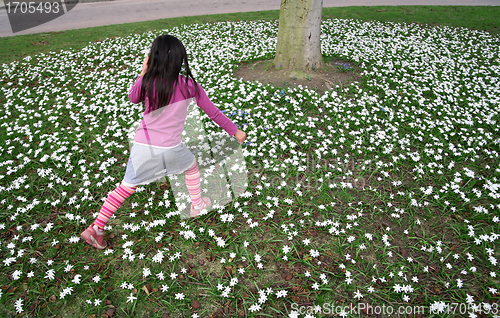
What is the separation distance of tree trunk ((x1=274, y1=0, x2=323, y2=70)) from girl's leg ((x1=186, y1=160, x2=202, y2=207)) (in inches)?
173

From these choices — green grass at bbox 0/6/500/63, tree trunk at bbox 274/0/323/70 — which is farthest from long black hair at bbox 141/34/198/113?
green grass at bbox 0/6/500/63

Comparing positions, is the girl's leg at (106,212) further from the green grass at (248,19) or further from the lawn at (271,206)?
the green grass at (248,19)

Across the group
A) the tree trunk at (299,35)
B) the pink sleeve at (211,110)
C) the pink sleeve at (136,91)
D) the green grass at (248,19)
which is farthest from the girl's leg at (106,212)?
the green grass at (248,19)

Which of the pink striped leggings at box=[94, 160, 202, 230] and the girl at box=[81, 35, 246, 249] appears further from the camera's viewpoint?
the pink striped leggings at box=[94, 160, 202, 230]

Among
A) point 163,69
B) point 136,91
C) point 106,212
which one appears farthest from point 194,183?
point 163,69

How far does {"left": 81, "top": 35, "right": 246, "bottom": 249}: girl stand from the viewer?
2.32 metres

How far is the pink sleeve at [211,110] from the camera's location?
266 centimetres

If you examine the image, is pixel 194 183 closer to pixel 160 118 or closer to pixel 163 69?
pixel 160 118

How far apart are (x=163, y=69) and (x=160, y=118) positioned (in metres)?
0.45

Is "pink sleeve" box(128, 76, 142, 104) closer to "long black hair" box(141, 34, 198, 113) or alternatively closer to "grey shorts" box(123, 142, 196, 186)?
"long black hair" box(141, 34, 198, 113)

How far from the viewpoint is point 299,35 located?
6.15 meters

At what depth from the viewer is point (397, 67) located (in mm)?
7195

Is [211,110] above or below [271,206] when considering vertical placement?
above

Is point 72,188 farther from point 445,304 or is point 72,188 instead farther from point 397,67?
point 397,67
